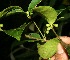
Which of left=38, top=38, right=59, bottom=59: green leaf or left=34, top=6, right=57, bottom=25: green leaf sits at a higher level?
left=34, top=6, right=57, bottom=25: green leaf

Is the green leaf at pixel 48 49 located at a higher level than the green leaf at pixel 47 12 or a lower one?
lower

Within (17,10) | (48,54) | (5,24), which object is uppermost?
(5,24)

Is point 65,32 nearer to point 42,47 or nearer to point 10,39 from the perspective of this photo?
point 10,39

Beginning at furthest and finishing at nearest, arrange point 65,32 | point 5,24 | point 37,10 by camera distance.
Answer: point 65,32 < point 5,24 < point 37,10

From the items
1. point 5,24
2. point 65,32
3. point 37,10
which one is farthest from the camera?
point 65,32

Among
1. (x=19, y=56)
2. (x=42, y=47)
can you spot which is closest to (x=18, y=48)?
(x=19, y=56)

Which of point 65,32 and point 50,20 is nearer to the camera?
point 50,20

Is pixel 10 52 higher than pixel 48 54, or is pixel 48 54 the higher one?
pixel 10 52
